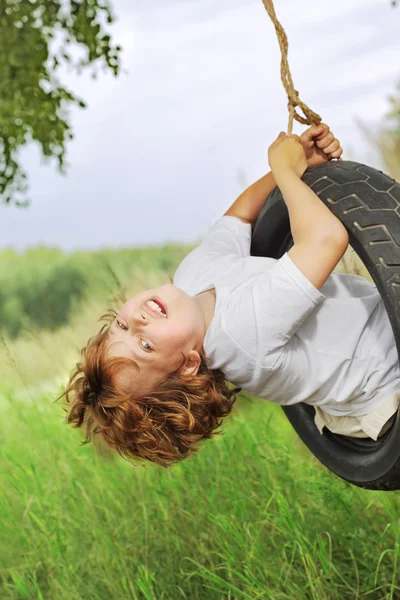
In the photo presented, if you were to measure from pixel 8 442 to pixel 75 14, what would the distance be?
102 inches

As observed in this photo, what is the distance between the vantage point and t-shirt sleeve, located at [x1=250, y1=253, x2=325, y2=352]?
2.05 m

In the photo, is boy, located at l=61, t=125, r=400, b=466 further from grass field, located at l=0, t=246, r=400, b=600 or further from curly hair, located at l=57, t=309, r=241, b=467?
grass field, located at l=0, t=246, r=400, b=600

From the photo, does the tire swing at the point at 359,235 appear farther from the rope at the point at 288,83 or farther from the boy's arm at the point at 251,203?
the boy's arm at the point at 251,203

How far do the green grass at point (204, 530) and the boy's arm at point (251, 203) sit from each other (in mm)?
1044

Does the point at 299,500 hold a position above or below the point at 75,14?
below

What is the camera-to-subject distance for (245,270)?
2.36m

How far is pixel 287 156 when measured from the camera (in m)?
2.29

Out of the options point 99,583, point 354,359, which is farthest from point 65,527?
point 354,359

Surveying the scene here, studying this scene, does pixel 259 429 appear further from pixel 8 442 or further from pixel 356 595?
pixel 8 442

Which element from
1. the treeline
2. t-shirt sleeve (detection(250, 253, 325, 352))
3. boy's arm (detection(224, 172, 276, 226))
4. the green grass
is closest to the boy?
t-shirt sleeve (detection(250, 253, 325, 352))

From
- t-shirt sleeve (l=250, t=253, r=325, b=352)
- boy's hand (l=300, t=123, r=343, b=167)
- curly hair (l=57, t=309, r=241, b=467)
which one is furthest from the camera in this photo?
boy's hand (l=300, t=123, r=343, b=167)

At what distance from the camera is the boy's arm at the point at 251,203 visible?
2.65 metres

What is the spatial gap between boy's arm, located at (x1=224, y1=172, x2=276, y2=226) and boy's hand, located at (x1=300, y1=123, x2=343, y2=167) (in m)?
0.20

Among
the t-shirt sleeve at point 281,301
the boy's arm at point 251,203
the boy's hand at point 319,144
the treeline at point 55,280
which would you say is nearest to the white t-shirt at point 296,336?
the t-shirt sleeve at point 281,301
